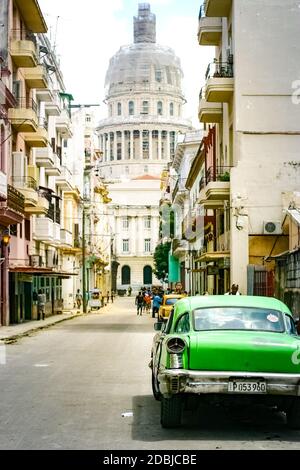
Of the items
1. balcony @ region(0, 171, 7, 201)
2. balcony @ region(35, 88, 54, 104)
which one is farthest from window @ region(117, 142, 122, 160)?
balcony @ region(0, 171, 7, 201)

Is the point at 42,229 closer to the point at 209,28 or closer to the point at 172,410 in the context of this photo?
the point at 209,28

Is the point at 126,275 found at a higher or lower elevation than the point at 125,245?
lower

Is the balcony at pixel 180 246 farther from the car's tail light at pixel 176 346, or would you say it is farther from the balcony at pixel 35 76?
the car's tail light at pixel 176 346

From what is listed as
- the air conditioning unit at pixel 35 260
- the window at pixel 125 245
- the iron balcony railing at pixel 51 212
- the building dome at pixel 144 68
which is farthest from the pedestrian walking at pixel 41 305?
the building dome at pixel 144 68

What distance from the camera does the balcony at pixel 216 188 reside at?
34.6 meters

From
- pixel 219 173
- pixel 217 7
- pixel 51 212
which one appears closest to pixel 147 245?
pixel 51 212

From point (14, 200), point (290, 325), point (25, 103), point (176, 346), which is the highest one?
point (25, 103)

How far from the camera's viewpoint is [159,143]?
17562 cm

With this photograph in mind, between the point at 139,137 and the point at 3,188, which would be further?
the point at 139,137

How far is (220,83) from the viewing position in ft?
113

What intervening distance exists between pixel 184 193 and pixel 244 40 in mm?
44463

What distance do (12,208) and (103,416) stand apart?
23.6m

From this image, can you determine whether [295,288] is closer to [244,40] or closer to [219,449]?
[244,40]
